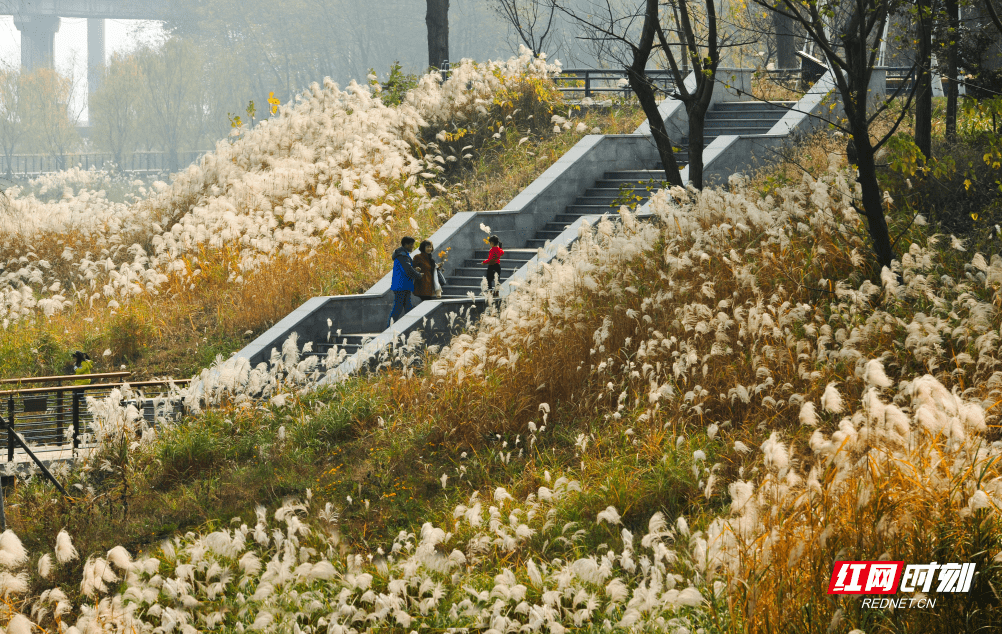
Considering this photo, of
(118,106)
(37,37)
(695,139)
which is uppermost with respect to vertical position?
(37,37)

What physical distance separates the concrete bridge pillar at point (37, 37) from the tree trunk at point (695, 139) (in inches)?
3206

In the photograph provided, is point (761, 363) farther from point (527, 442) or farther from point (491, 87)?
point (491, 87)

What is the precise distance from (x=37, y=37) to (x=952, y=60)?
99.1m

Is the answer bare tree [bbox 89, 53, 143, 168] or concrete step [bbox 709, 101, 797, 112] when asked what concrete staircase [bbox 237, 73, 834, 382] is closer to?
concrete step [bbox 709, 101, 797, 112]

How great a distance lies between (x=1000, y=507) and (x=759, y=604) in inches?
50.1

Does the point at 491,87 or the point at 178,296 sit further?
the point at 491,87

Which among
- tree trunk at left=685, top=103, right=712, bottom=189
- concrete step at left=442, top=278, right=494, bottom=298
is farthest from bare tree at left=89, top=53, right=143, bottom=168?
tree trunk at left=685, top=103, right=712, bottom=189

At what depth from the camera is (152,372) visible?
13.8m

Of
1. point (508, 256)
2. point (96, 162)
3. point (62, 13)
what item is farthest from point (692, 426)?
point (62, 13)

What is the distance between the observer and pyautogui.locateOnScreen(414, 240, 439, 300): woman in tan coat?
13406 millimetres

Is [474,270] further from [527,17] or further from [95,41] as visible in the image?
[95,41]

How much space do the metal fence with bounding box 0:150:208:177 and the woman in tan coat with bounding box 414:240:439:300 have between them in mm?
61926

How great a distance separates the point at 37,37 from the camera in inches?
3615

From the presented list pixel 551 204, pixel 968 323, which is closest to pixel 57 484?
pixel 968 323
